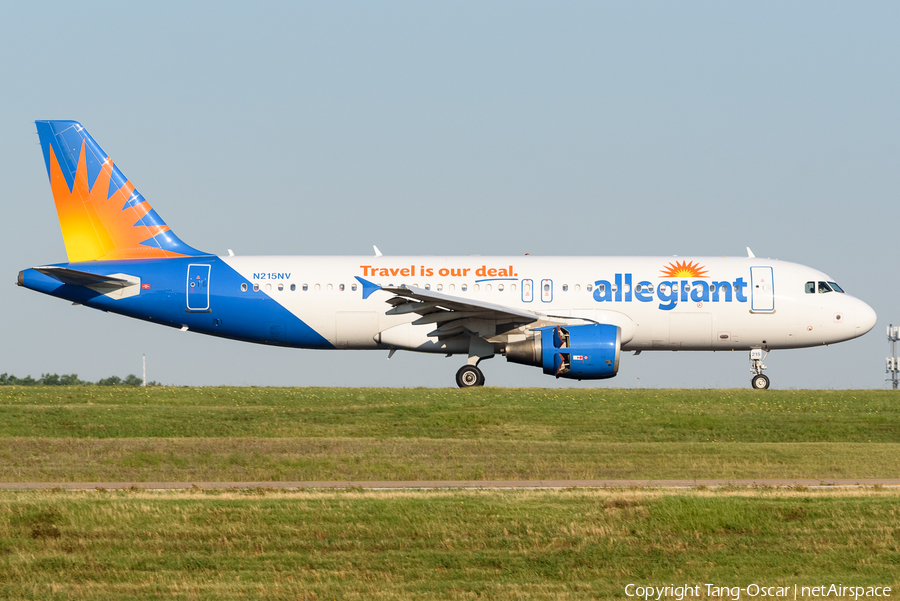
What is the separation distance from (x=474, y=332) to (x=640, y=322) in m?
4.90

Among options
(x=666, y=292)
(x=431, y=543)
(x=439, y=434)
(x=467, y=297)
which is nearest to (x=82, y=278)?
(x=467, y=297)

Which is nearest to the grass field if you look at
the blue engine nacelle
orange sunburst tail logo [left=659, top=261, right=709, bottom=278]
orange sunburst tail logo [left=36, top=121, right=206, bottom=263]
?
the blue engine nacelle

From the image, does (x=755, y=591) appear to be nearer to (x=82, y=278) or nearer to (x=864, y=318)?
(x=864, y=318)

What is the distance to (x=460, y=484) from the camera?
16.9m

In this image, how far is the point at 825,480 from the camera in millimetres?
17719

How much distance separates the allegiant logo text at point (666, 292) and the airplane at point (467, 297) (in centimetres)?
3

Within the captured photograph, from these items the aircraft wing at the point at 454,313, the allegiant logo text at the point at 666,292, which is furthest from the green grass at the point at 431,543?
the allegiant logo text at the point at 666,292

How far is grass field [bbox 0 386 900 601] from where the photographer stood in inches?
480

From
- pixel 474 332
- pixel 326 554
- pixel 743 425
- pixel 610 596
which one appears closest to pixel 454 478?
pixel 326 554

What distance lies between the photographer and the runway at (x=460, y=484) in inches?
647

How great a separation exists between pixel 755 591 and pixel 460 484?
6.08 meters

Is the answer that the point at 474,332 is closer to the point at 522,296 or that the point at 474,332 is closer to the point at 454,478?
the point at 522,296

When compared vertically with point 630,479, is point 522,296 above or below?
above

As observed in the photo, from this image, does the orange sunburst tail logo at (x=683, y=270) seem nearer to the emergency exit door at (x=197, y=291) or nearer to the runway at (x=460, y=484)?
the emergency exit door at (x=197, y=291)
